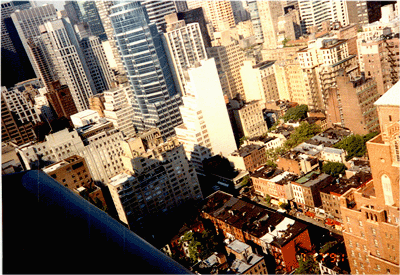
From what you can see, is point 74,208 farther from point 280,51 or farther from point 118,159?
point 280,51

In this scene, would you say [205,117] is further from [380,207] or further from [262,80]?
[380,207]

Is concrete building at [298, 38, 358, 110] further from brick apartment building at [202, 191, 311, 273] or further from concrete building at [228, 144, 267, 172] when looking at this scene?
brick apartment building at [202, 191, 311, 273]

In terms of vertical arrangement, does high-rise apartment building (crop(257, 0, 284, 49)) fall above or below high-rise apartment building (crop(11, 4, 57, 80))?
below

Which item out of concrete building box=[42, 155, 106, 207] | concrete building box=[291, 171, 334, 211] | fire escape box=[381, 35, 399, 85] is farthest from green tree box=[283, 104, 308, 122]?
concrete building box=[42, 155, 106, 207]

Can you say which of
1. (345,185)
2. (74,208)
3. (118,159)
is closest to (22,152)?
(118,159)

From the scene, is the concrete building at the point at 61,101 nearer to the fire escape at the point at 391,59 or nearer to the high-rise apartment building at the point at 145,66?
the high-rise apartment building at the point at 145,66

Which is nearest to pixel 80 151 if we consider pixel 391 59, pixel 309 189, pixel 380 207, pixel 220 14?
pixel 309 189
